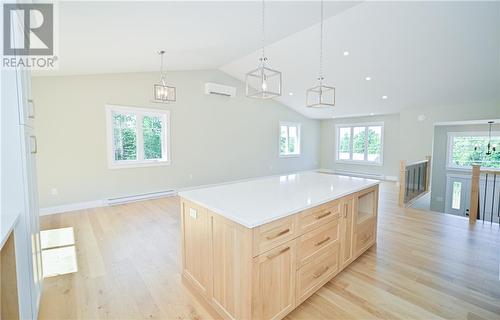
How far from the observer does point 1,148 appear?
136 cm

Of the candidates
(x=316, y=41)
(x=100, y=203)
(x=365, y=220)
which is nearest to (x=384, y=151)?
(x=316, y=41)

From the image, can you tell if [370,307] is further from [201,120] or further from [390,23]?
[201,120]

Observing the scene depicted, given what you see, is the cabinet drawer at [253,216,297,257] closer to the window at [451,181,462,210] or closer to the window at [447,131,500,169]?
the window at [447,131,500,169]

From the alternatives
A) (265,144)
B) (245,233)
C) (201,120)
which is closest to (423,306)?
(245,233)

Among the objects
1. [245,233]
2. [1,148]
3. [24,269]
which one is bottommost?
[24,269]

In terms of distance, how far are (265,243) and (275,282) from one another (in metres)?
0.33

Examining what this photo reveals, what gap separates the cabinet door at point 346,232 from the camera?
220 cm

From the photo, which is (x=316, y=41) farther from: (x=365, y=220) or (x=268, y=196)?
(x=268, y=196)

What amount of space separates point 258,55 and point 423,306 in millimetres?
4995

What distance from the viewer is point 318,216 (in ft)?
6.20

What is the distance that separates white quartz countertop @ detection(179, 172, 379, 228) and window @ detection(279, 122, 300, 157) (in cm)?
554

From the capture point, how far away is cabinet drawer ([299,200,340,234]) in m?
1.75

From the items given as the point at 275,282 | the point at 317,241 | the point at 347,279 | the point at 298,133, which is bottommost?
the point at 347,279

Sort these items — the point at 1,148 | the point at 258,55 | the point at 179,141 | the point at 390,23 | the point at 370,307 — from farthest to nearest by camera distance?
1. the point at 179,141
2. the point at 258,55
3. the point at 390,23
4. the point at 370,307
5. the point at 1,148
